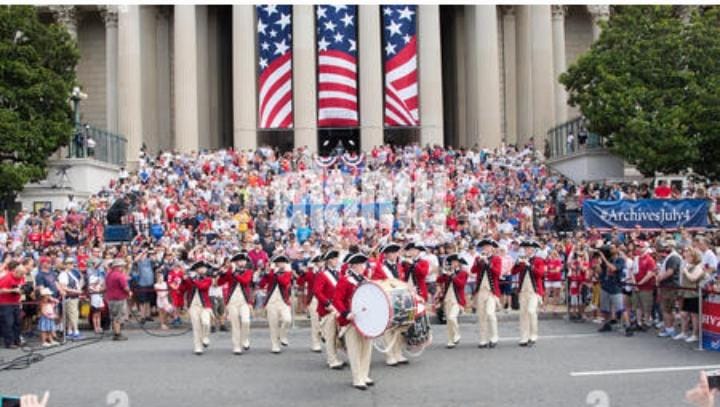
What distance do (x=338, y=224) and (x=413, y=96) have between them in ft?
49.9

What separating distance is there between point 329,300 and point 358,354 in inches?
59.3

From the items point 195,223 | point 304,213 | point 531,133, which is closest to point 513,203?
point 304,213

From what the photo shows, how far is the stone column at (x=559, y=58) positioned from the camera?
47.8 m

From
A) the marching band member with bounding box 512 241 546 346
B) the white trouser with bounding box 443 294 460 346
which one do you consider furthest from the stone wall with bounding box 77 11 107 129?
the marching band member with bounding box 512 241 546 346

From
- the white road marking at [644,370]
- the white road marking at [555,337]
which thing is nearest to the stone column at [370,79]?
the white road marking at [555,337]

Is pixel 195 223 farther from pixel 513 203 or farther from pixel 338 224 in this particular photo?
pixel 513 203

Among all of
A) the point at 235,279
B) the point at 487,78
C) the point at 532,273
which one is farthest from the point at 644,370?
the point at 487,78

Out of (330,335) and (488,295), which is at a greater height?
(488,295)

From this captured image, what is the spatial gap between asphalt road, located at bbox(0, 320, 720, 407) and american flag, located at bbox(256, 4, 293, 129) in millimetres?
25968

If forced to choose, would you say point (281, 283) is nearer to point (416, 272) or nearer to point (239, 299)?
point (239, 299)

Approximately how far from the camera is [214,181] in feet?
109

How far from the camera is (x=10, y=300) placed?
1734 cm

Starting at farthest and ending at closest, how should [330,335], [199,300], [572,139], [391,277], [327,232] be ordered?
1. [572,139]
2. [327,232]
3. [199,300]
4. [330,335]
5. [391,277]

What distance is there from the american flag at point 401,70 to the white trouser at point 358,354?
3056cm
